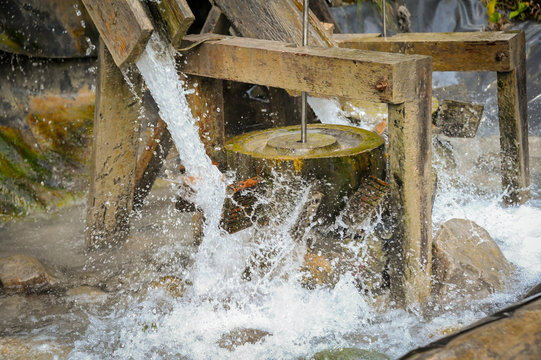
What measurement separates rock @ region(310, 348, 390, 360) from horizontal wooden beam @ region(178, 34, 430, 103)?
1.21 metres

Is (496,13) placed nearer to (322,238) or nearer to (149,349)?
(322,238)

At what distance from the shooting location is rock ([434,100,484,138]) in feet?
14.5

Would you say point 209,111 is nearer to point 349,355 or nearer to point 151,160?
point 151,160

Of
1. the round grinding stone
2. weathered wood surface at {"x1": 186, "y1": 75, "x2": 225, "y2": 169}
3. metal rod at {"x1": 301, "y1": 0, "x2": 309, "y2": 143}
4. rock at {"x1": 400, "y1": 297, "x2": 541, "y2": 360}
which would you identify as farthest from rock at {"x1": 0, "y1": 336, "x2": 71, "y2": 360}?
rock at {"x1": 400, "y1": 297, "x2": 541, "y2": 360}

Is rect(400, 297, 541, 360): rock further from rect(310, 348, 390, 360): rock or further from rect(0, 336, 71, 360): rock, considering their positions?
rect(0, 336, 71, 360): rock

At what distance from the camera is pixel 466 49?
12.4ft

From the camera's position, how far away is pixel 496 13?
27.0 ft

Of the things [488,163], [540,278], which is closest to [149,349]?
[540,278]

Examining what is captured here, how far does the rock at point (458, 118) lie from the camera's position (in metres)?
4.42

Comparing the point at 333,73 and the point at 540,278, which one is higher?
the point at 333,73

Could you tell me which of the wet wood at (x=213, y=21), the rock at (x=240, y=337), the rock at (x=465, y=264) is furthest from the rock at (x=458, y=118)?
the rock at (x=240, y=337)

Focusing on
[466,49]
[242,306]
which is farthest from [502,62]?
[242,306]

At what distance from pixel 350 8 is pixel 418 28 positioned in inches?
45.6

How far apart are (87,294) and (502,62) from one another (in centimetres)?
294
